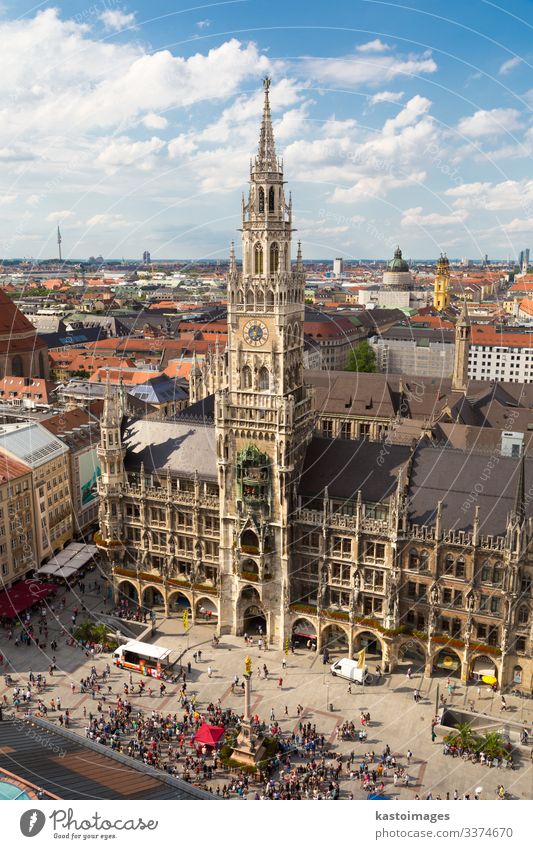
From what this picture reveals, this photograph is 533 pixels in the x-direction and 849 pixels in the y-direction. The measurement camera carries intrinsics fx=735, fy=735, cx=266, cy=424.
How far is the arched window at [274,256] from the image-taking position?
70.2m

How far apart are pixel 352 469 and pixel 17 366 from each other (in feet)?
374

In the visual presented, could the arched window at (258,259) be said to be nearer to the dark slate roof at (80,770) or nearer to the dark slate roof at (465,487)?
the dark slate roof at (465,487)

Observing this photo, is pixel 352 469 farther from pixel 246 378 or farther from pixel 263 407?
pixel 246 378

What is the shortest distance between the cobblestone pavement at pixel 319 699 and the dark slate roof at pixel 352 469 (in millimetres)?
16790

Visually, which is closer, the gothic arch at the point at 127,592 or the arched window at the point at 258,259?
the arched window at the point at 258,259

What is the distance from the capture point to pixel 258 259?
7062 cm

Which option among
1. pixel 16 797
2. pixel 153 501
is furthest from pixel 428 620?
pixel 16 797

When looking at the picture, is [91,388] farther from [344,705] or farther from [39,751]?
[39,751]

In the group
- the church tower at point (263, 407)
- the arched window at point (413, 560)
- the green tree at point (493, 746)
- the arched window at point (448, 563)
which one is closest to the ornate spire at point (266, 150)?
the church tower at point (263, 407)

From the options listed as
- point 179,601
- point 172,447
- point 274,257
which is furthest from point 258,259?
point 179,601

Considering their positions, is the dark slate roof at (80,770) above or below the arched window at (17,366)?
below

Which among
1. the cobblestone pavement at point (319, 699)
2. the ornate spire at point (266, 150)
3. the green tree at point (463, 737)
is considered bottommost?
the cobblestone pavement at point (319, 699)

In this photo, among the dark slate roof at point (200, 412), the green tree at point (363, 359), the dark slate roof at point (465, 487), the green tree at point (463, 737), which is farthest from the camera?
the green tree at point (363, 359)

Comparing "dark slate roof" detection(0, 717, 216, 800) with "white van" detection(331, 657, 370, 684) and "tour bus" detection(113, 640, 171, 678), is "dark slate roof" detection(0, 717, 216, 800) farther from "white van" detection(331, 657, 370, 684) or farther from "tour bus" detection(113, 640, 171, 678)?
"white van" detection(331, 657, 370, 684)
